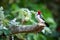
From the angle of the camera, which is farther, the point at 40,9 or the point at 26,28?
the point at 40,9

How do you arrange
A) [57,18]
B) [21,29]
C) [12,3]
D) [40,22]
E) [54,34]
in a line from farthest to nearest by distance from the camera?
[57,18], [54,34], [12,3], [21,29], [40,22]

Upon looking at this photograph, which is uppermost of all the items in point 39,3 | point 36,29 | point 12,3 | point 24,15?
point 39,3

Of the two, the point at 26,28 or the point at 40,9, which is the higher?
the point at 40,9

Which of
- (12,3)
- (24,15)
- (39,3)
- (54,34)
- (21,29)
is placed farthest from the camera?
(39,3)

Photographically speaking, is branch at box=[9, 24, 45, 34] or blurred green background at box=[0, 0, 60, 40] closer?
branch at box=[9, 24, 45, 34]

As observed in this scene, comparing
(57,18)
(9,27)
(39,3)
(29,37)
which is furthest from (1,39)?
(57,18)

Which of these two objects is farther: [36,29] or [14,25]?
[14,25]

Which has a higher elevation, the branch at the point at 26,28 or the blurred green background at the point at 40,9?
the blurred green background at the point at 40,9

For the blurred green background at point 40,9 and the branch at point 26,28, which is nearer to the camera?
the branch at point 26,28

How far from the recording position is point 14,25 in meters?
1.75

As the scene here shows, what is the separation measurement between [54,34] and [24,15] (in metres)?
0.81

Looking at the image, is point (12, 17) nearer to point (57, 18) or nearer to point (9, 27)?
point (9, 27)

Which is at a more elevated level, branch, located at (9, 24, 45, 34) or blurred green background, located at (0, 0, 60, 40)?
blurred green background, located at (0, 0, 60, 40)

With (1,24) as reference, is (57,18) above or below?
above
